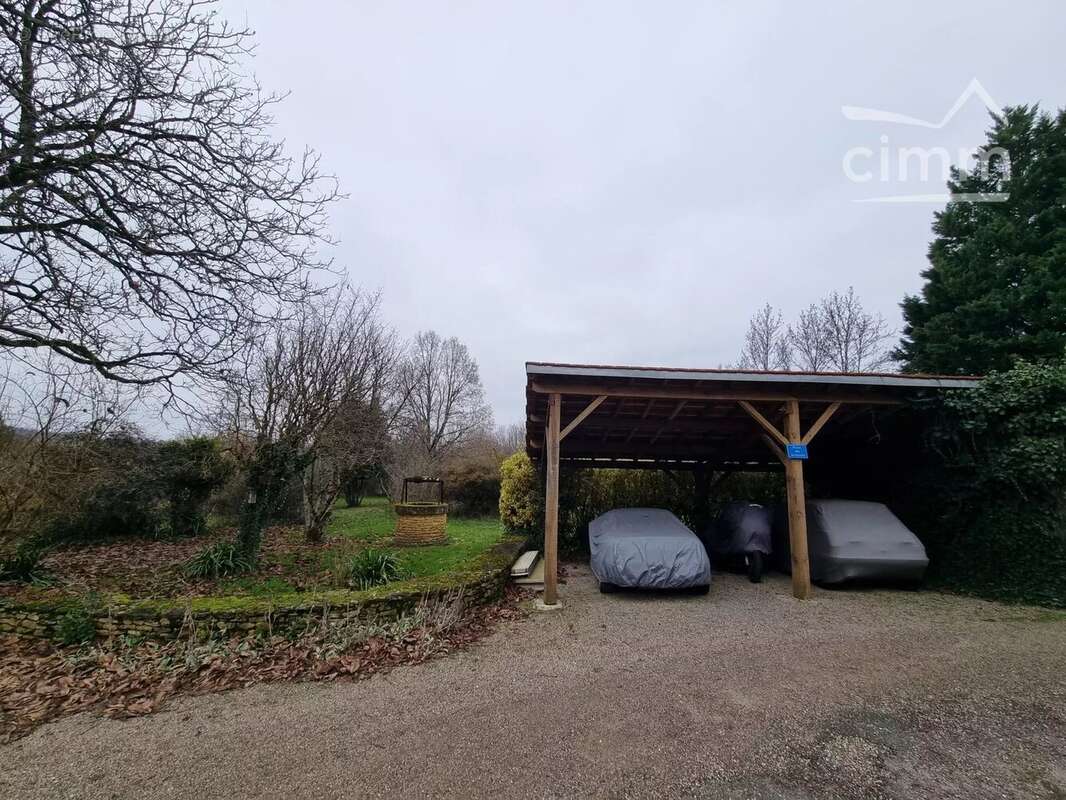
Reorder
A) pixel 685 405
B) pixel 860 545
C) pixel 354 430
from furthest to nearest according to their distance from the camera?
pixel 354 430, pixel 685 405, pixel 860 545

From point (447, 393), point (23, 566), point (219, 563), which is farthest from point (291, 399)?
point (447, 393)

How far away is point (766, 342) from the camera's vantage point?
21.3m

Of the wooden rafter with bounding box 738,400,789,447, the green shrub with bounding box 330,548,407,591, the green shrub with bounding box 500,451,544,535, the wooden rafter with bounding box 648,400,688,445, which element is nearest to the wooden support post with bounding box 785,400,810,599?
the wooden rafter with bounding box 738,400,789,447

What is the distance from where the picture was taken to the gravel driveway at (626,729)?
243 centimetres

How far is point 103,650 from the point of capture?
13.5 ft

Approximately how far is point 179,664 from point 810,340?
74.1ft

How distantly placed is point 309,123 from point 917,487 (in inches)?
389

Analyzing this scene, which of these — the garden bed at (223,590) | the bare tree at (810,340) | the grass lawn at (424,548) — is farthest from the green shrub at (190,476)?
the bare tree at (810,340)

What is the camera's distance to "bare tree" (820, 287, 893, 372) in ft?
61.0

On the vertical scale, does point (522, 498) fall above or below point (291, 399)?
below

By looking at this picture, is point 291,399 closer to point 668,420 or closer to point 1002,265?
point 668,420

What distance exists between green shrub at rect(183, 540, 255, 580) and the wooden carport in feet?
15.6

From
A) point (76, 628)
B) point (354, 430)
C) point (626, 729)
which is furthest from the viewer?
point (354, 430)

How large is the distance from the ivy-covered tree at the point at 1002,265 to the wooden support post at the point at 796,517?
986cm
